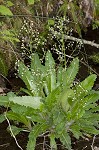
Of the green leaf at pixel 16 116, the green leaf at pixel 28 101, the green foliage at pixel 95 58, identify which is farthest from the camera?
the green foliage at pixel 95 58

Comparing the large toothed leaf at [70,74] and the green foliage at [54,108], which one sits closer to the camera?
the green foliage at [54,108]

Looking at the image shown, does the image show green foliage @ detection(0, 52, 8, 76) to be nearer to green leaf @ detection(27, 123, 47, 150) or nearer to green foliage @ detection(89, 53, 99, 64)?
green leaf @ detection(27, 123, 47, 150)

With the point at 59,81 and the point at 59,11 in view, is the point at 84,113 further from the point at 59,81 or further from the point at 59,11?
the point at 59,11

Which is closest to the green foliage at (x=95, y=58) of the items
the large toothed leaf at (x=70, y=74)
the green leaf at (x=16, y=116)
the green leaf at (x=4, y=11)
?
the large toothed leaf at (x=70, y=74)

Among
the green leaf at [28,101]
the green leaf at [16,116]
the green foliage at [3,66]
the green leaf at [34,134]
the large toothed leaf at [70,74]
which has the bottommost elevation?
the green leaf at [34,134]

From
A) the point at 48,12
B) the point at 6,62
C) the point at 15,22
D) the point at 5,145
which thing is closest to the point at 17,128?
the point at 5,145

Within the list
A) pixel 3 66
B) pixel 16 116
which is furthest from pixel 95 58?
pixel 16 116

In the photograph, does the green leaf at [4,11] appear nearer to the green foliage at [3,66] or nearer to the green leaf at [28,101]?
the green foliage at [3,66]
